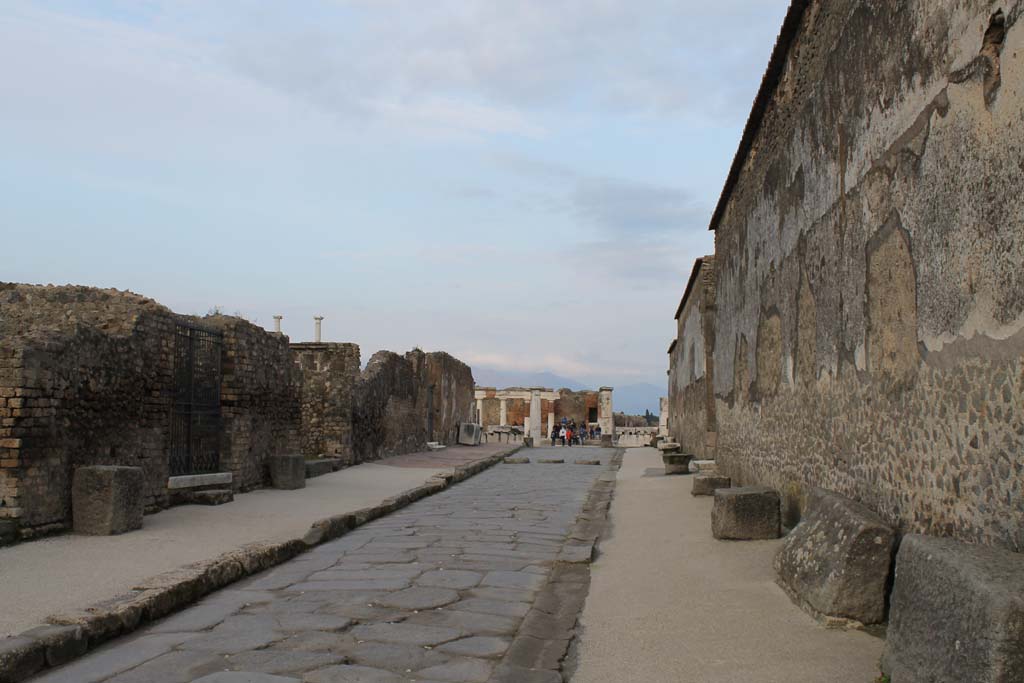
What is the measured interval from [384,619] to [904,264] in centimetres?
308

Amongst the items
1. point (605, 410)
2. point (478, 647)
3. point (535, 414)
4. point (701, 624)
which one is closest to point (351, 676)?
point (478, 647)

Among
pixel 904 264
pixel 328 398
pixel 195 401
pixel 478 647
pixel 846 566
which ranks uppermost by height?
pixel 904 264

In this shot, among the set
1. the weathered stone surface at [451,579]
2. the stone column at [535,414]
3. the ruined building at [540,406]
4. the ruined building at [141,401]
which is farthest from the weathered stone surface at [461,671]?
the ruined building at [540,406]

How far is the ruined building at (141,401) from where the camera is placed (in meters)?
6.34

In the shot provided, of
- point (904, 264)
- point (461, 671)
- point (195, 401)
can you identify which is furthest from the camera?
point (195, 401)

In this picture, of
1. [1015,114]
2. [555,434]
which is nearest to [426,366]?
[555,434]

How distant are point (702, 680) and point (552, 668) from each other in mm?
631

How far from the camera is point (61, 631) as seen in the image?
11.9 ft

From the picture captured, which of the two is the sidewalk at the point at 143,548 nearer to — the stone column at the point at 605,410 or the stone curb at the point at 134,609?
Result: the stone curb at the point at 134,609

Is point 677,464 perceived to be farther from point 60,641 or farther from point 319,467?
point 60,641

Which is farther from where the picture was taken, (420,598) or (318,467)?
(318,467)

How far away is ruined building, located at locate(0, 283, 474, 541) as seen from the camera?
6.34 m

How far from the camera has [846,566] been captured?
3725mm

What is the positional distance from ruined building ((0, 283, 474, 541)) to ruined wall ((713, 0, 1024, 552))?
5.75 m
